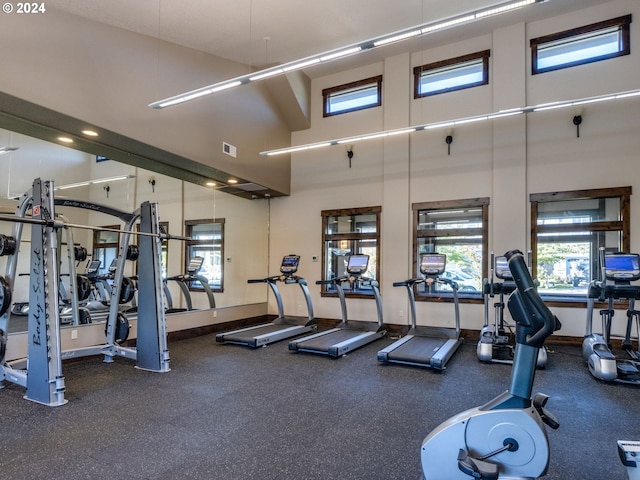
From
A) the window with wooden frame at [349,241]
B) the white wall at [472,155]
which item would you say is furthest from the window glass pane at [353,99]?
the window with wooden frame at [349,241]

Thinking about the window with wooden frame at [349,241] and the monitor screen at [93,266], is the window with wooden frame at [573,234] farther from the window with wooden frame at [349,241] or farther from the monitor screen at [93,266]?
the monitor screen at [93,266]

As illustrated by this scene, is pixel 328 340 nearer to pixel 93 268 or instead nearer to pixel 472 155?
pixel 93 268

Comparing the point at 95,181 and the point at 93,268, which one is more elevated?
the point at 95,181

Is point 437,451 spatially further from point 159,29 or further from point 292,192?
point 292,192

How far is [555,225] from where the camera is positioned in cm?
622

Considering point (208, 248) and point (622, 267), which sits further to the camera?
point (208, 248)

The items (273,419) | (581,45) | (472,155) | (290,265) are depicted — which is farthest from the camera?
(290,265)

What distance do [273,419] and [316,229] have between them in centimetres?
542

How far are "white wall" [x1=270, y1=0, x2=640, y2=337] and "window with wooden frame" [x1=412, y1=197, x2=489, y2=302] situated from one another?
15cm

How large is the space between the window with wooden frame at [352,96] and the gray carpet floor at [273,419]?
5526 mm

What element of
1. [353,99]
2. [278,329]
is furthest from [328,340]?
[353,99]

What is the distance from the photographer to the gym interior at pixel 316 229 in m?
2.77

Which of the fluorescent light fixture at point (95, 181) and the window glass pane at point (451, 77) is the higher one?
the window glass pane at point (451, 77)

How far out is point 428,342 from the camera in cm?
580
